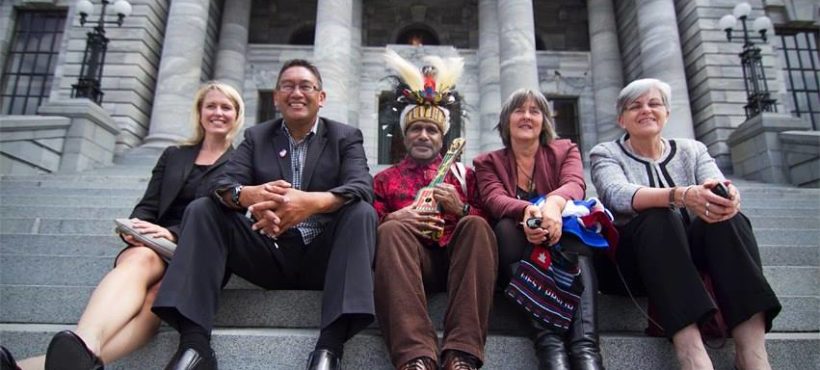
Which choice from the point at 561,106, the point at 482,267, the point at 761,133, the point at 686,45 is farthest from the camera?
the point at 561,106

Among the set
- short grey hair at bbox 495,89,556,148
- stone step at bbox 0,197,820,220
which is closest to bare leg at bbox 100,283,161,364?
short grey hair at bbox 495,89,556,148

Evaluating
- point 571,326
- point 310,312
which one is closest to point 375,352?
point 310,312

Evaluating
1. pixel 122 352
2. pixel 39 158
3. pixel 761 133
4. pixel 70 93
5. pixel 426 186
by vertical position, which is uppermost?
pixel 70 93

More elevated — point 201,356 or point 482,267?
point 482,267

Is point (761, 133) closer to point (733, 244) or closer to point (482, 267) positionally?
point (733, 244)

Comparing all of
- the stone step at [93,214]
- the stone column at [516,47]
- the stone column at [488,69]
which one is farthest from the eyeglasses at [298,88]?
the stone column at [488,69]

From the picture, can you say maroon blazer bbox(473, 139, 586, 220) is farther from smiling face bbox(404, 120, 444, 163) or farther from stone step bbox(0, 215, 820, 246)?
stone step bbox(0, 215, 820, 246)

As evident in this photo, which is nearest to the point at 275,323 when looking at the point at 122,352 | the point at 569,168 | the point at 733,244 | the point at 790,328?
the point at 122,352

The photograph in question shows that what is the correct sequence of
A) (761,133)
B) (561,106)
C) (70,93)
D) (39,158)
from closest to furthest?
1. (39,158)
2. (761,133)
3. (70,93)
4. (561,106)

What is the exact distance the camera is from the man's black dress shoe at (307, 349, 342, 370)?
2.20 meters

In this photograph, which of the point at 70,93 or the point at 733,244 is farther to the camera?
the point at 70,93

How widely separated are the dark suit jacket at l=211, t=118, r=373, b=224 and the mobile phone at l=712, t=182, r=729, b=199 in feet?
6.21

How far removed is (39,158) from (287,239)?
9.19 m

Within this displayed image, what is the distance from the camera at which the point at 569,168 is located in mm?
3172
